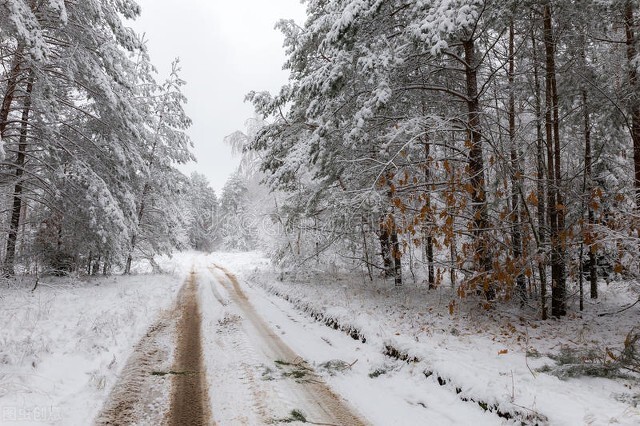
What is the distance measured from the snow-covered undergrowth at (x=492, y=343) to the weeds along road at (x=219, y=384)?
4.74 ft

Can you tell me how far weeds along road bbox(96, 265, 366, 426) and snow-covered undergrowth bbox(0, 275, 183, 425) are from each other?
0.32 metres

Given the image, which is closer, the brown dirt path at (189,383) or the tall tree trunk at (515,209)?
the brown dirt path at (189,383)

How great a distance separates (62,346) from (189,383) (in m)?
2.97

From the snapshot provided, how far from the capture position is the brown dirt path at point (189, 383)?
418 cm

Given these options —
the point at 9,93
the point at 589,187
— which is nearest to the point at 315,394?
the point at 589,187

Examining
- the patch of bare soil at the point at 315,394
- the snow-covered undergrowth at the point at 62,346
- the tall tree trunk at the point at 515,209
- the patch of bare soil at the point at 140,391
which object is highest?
the tall tree trunk at the point at 515,209

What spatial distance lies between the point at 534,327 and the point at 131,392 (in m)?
7.89

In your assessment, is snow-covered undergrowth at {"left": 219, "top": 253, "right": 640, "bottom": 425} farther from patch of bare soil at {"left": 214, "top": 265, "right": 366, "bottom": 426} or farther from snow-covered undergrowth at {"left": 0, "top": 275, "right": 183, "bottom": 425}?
snow-covered undergrowth at {"left": 0, "top": 275, "right": 183, "bottom": 425}

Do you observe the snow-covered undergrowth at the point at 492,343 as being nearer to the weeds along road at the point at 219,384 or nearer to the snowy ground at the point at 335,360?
the snowy ground at the point at 335,360

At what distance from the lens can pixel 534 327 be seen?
7824 mm

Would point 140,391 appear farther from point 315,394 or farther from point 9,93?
point 9,93

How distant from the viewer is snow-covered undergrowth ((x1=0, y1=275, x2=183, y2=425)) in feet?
13.9

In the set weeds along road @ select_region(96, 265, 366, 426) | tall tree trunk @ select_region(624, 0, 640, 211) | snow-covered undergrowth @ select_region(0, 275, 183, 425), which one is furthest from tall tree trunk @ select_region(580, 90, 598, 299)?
snow-covered undergrowth @ select_region(0, 275, 183, 425)

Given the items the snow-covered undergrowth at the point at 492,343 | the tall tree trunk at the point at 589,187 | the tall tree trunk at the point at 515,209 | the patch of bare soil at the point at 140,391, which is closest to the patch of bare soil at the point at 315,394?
the snow-covered undergrowth at the point at 492,343
